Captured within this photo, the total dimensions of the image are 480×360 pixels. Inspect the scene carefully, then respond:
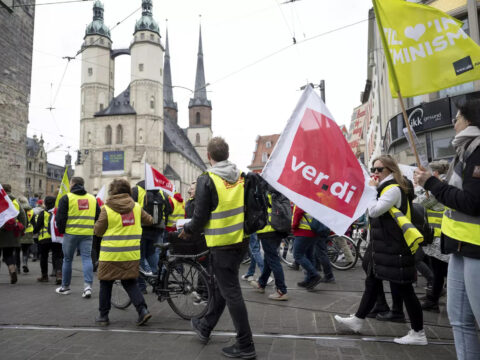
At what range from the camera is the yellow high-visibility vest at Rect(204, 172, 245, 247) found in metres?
3.58

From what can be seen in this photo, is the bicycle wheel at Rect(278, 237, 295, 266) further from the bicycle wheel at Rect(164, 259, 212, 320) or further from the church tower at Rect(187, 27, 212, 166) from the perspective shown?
the church tower at Rect(187, 27, 212, 166)

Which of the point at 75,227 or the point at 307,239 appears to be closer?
the point at 75,227

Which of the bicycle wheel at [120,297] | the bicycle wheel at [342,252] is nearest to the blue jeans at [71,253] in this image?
the bicycle wheel at [120,297]

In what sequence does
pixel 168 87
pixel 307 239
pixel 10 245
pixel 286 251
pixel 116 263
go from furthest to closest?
pixel 168 87
pixel 286 251
pixel 10 245
pixel 307 239
pixel 116 263


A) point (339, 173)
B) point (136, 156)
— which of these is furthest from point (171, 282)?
point (136, 156)

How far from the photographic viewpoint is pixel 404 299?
149 inches

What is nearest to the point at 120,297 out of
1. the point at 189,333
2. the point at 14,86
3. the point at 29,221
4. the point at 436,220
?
the point at 189,333

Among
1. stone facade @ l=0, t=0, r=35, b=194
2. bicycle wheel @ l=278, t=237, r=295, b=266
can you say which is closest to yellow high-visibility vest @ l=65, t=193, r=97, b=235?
bicycle wheel @ l=278, t=237, r=295, b=266

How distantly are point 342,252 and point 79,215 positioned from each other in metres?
5.81

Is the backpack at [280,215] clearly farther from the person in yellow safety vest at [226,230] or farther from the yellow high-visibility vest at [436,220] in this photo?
the person in yellow safety vest at [226,230]

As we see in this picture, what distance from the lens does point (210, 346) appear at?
3871 millimetres

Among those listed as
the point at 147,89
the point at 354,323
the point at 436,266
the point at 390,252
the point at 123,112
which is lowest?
the point at 354,323

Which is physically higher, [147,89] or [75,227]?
[147,89]

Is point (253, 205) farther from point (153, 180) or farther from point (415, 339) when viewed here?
point (153, 180)
